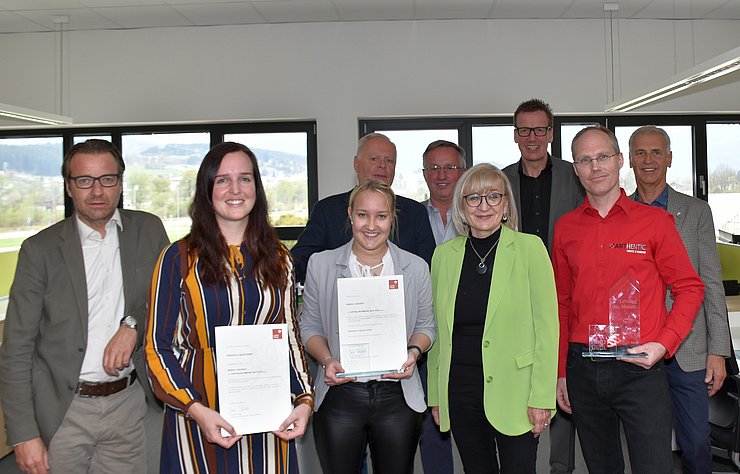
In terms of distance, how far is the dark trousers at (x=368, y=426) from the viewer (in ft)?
6.92

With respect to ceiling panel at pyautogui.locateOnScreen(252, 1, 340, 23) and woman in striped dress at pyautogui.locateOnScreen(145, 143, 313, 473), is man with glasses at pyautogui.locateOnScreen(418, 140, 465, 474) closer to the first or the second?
woman in striped dress at pyautogui.locateOnScreen(145, 143, 313, 473)

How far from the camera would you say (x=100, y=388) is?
219cm

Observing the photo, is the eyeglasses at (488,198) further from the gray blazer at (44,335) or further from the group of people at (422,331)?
the gray blazer at (44,335)

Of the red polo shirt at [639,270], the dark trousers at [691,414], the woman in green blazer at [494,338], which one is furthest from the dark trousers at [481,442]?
the dark trousers at [691,414]

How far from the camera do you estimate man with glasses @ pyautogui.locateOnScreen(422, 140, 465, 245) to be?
335 centimetres

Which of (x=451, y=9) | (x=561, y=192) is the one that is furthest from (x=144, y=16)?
(x=561, y=192)

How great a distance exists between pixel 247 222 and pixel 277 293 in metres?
0.26

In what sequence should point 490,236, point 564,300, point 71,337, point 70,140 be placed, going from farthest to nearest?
point 70,140, point 564,300, point 490,236, point 71,337

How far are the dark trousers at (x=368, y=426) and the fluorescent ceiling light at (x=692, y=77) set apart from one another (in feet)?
9.88

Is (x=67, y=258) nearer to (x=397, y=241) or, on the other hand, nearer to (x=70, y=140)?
(x=397, y=241)

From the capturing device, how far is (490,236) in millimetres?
2287

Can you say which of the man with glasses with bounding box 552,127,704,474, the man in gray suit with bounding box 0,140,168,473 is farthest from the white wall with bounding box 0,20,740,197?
the man in gray suit with bounding box 0,140,168,473

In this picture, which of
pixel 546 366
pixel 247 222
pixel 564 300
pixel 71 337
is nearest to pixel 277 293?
pixel 247 222

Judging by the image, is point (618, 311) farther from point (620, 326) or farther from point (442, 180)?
point (442, 180)
